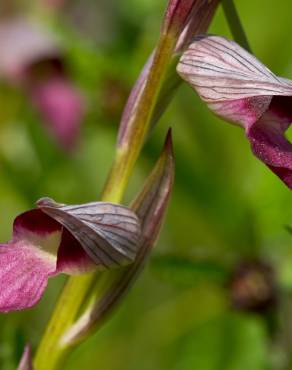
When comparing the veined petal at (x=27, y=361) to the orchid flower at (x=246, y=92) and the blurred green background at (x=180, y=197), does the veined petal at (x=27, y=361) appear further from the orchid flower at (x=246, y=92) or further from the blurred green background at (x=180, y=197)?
the blurred green background at (x=180, y=197)

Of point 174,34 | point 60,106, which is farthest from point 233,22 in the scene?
point 60,106

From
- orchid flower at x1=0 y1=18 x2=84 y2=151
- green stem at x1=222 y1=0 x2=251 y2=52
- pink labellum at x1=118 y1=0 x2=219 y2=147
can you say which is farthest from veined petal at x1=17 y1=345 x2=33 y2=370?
orchid flower at x1=0 y1=18 x2=84 y2=151

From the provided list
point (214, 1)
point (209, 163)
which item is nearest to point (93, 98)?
point (209, 163)

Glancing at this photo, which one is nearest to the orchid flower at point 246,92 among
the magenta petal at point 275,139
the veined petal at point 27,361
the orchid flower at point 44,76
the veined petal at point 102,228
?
the magenta petal at point 275,139

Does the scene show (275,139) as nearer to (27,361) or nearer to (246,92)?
(246,92)

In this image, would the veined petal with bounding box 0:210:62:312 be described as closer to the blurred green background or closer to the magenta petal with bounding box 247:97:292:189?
the magenta petal with bounding box 247:97:292:189

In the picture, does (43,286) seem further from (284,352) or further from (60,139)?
(60,139)
